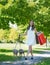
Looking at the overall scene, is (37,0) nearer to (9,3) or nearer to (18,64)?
(9,3)

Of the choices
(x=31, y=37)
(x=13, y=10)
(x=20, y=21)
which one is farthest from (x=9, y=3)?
(x=31, y=37)

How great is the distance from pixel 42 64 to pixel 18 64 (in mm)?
934

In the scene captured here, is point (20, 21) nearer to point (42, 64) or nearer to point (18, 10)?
point (18, 10)

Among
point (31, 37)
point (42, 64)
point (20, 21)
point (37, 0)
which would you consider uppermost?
point (37, 0)

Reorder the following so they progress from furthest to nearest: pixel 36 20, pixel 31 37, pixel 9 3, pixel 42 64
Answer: pixel 36 20
pixel 9 3
pixel 31 37
pixel 42 64

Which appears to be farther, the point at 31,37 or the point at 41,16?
the point at 41,16

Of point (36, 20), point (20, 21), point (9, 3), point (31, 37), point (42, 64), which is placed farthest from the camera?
point (36, 20)

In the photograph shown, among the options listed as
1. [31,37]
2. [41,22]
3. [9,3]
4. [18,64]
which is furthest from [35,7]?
[18,64]

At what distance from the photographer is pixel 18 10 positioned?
79.7 ft

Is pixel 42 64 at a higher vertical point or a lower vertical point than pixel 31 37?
lower

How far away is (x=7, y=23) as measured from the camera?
23797mm

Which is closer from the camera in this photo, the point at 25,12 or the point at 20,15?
the point at 20,15

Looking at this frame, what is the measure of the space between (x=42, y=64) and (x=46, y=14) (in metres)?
16.6

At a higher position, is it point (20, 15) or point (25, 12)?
point (25, 12)
